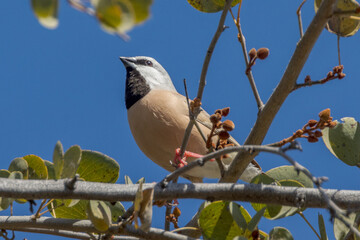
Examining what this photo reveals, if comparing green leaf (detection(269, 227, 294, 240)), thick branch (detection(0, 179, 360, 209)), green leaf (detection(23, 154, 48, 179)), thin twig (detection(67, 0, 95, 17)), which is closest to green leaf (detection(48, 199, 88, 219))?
green leaf (detection(23, 154, 48, 179))

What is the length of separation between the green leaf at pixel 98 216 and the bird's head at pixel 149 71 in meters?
3.27

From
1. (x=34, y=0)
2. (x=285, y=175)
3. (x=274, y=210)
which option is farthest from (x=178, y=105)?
(x=34, y=0)

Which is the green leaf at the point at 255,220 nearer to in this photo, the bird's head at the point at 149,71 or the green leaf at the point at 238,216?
the green leaf at the point at 238,216

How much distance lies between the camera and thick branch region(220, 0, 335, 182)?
2.48m

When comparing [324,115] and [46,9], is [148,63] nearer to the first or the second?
[324,115]

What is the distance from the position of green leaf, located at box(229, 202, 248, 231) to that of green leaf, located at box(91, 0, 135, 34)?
1.74 metres

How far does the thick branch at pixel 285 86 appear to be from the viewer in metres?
2.48

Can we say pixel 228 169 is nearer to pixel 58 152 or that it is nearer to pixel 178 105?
pixel 58 152

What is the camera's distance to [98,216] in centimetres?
250

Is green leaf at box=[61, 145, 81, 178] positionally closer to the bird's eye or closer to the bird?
the bird

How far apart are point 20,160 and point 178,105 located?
7.51 feet

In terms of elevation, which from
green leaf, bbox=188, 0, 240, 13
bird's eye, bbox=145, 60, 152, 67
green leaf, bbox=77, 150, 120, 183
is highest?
bird's eye, bbox=145, 60, 152, 67

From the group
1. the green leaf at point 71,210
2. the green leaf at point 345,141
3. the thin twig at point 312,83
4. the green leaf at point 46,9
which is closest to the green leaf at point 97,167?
the green leaf at point 71,210

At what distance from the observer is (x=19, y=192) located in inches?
89.3
